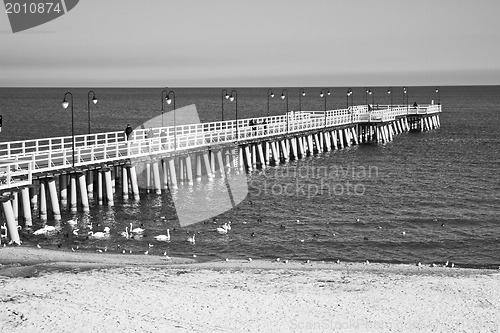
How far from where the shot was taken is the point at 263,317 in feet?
67.4

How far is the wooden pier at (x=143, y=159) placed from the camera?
1323 inches

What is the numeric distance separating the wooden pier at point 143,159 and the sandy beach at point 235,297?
239 inches

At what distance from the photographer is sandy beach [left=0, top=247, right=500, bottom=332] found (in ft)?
65.2

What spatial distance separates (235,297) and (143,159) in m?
21.2

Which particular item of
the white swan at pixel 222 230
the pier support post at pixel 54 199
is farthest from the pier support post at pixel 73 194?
the white swan at pixel 222 230

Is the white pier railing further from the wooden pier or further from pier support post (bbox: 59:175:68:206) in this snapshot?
pier support post (bbox: 59:175:68:206)

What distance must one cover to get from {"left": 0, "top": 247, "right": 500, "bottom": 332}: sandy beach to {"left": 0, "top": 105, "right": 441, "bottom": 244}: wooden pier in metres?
6.06

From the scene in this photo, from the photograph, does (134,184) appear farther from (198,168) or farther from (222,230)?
(198,168)

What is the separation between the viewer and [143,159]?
42344 millimetres

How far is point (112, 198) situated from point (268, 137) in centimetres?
2039

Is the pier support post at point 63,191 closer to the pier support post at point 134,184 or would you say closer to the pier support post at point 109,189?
the pier support post at point 109,189

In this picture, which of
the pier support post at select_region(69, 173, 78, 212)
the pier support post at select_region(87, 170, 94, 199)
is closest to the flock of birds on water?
the pier support post at select_region(69, 173, 78, 212)

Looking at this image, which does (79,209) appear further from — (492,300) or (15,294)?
(492,300)

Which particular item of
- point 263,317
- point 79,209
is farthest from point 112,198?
point 263,317
